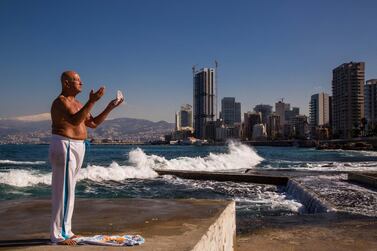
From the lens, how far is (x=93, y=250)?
386 centimetres

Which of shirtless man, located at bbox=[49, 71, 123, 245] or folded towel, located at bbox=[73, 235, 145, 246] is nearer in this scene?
folded towel, located at bbox=[73, 235, 145, 246]

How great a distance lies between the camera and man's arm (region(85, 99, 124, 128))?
4605 mm

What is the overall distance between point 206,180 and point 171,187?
11.5ft

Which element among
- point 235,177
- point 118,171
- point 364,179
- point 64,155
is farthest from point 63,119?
point 118,171

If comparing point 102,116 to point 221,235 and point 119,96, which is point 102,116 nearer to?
point 119,96

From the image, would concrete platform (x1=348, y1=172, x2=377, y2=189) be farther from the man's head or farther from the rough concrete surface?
the man's head

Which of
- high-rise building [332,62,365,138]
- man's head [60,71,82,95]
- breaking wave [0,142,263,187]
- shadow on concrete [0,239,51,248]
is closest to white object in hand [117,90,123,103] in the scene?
man's head [60,71,82,95]

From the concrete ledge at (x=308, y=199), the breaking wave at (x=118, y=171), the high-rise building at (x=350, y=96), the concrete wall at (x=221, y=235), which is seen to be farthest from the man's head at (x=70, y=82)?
the high-rise building at (x=350, y=96)

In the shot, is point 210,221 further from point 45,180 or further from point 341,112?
point 341,112

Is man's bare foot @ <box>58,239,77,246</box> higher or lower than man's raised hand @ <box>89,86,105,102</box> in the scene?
lower

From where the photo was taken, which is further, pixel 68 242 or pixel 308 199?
pixel 308 199

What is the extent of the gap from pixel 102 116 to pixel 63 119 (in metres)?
0.59

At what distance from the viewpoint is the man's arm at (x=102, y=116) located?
4605mm

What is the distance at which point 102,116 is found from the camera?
476 centimetres
